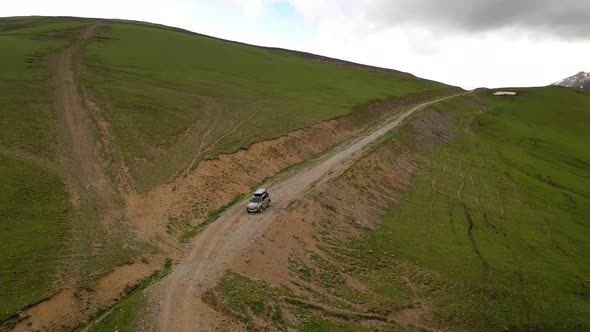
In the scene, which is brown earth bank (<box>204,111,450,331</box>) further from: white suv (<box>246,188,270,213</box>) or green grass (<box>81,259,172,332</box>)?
green grass (<box>81,259,172,332</box>)

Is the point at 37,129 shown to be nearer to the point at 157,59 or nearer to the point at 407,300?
the point at 407,300

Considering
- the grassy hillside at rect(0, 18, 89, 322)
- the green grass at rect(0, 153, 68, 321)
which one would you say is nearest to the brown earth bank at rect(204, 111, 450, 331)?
the green grass at rect(0, 153, 68, 321)

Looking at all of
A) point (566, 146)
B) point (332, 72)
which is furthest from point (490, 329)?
point (332, 72)

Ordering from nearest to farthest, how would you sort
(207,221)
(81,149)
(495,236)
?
1. (207,221)
2. (495,236)
3. (81,149)

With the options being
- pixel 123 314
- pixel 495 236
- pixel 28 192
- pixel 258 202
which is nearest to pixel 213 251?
pixel 258 202

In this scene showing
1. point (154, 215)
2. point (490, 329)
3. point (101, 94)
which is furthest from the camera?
point (101, 94)

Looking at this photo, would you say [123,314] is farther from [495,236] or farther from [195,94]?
[195,94]

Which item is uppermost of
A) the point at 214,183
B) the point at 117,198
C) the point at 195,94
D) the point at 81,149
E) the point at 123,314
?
the point at 195,94
